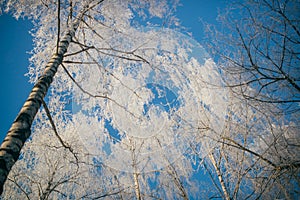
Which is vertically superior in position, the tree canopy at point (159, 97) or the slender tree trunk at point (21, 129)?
the tree canopy at point (159, 97)

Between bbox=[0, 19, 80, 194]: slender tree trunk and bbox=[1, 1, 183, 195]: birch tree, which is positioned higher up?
bbox=[1, 1, 183, 195]: birch tree

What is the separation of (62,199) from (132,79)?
639 cm

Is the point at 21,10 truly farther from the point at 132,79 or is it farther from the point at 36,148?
the point at 36,148

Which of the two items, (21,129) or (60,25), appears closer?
(21,129)

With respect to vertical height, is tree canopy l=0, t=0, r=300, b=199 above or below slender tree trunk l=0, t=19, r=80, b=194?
above

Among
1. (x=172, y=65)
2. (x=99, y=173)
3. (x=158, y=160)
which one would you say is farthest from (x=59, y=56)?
(x=99, y=173)

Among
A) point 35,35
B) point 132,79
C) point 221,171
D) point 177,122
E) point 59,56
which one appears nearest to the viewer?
point 59,56

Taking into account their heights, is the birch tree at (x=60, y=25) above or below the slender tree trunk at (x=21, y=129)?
above

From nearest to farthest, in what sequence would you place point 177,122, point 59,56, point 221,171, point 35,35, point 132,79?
point 59,56 < point 177,122 < point 221,171 < point 132,79 < point 35,35

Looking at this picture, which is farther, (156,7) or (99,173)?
(99,173)

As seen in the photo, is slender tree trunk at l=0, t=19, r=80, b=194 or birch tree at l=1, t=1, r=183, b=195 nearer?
slender tree trunk at l=0, t=19, r=80, b=194

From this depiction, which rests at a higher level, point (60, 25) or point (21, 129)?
point (60, 25)

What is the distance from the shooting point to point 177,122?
3.26 metres

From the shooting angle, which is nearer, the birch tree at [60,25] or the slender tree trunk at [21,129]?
the slender tree trunk at [21,129]
